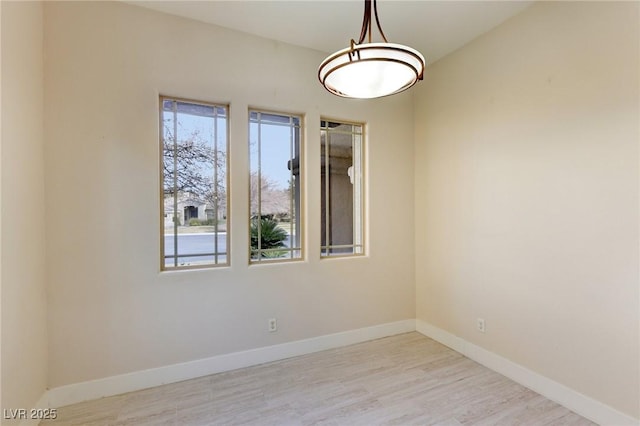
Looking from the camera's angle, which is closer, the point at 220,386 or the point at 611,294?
the point at 611,294

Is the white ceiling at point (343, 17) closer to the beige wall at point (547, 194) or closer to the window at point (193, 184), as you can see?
the beige wall at point (547, 194)

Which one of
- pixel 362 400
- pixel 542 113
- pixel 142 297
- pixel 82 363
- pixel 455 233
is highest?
pixel 542 113

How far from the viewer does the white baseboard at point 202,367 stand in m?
2.25

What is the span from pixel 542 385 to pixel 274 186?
277 centimetres

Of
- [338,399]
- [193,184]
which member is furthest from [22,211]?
[338,399]

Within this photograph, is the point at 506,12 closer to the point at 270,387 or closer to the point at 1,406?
the point at 270,387

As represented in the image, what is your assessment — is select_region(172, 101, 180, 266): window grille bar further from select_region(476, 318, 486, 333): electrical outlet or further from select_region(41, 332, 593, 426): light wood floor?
select_region(476, 318, 486, 333): electrical outlet

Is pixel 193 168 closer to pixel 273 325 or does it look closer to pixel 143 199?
pixel 143 199

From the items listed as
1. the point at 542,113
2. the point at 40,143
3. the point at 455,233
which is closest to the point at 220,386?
the point at 40,143

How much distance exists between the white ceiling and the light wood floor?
3.06 metres

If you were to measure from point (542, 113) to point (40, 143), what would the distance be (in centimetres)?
372

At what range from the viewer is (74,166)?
2264mm

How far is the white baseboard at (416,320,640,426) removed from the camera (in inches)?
78.1

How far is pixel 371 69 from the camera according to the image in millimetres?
1553
